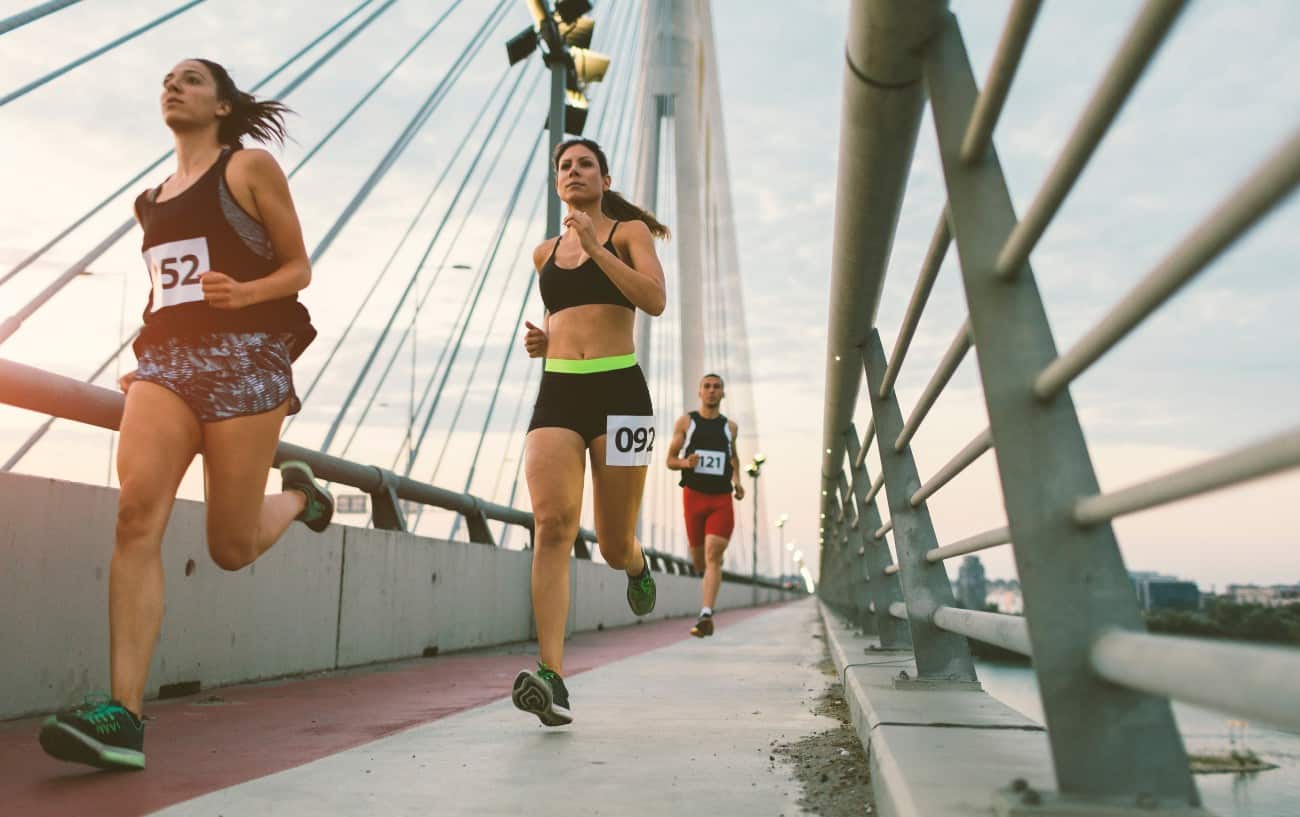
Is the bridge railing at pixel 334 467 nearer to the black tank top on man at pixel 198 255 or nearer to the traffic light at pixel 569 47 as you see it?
the black tank top on man at pixel 198 255

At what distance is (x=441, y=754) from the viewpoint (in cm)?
312

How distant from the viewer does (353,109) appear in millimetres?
10617

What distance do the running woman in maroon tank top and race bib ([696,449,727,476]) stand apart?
221 inches

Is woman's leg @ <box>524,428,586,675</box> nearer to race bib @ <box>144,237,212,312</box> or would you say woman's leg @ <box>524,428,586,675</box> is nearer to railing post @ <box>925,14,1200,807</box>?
race bib @ <box>144,237,212,312</box>

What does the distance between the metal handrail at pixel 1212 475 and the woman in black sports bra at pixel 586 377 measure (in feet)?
8.69

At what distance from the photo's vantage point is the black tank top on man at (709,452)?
358 inches

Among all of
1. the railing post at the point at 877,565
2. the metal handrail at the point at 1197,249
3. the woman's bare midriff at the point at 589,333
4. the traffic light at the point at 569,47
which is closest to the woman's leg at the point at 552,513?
the woman's bare midriff at the point at 589,333

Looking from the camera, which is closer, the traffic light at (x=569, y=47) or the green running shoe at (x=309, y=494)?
the green running shoe at (x=309, y=494)

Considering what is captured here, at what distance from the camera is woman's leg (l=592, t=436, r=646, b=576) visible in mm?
4180

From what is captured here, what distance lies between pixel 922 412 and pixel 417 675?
12.4 feet

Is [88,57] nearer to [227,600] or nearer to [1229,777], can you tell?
[227,600]

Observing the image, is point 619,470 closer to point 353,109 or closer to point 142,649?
point 142,649

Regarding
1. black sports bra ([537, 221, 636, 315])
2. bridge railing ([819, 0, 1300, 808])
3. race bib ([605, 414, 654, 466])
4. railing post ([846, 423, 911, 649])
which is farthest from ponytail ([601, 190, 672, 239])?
bridge railing ([819, 0, 1300, 808])

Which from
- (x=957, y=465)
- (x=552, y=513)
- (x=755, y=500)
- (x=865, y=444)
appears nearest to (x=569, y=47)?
(x=865, y=444)
